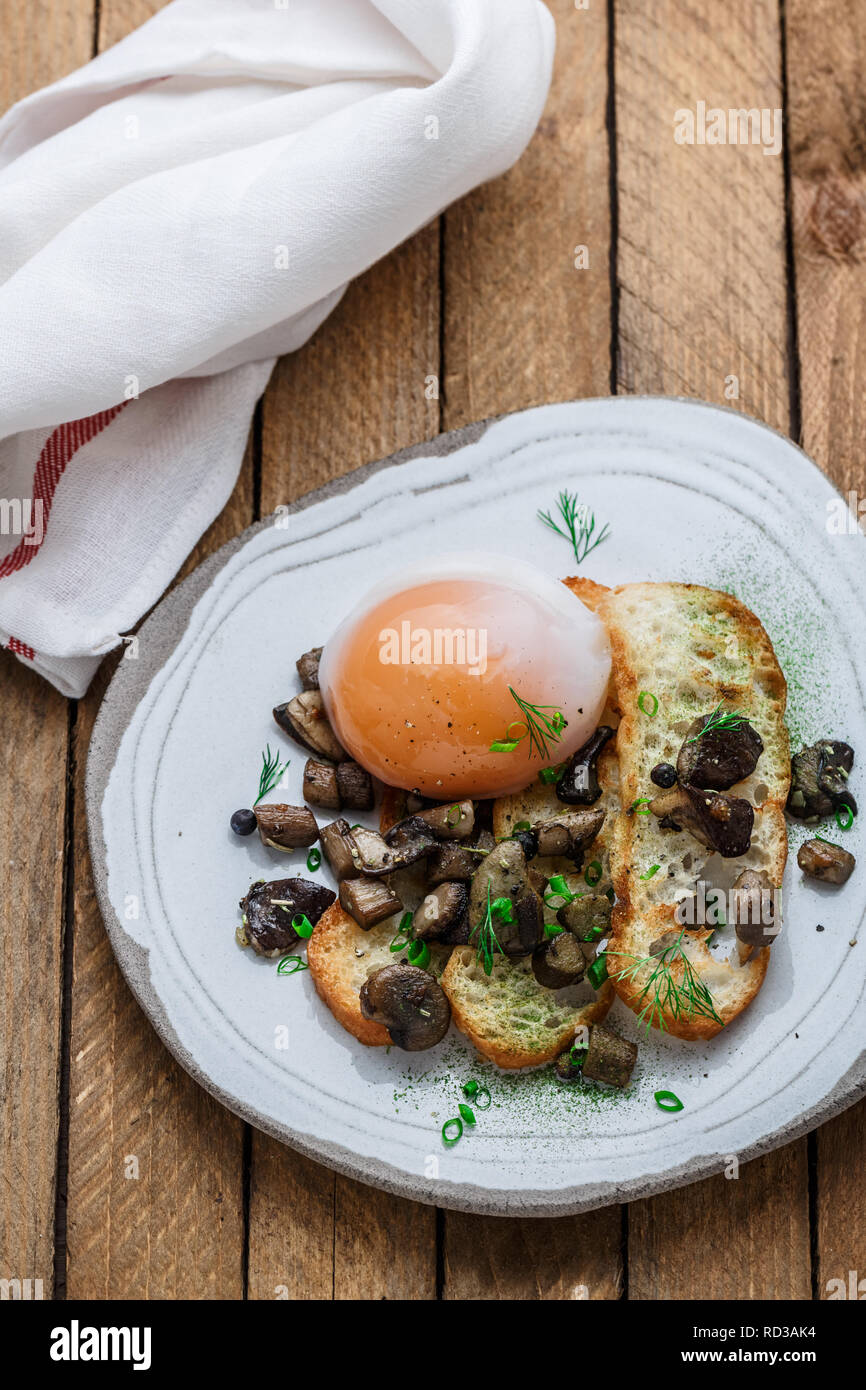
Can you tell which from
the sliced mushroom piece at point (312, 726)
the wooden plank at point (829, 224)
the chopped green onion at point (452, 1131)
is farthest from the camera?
the wooden plank at point (829, 224)

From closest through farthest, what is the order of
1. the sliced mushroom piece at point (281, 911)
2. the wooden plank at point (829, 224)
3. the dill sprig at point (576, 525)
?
the sliced mushroom piece at point (281, 911)
the dill sprig at point (576, 525)
the wooden plank at point (829, 224)

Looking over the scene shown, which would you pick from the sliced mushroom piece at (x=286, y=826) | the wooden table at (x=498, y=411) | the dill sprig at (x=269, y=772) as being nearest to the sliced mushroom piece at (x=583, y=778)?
the sliced mushroom piece at (x=286, y=826)

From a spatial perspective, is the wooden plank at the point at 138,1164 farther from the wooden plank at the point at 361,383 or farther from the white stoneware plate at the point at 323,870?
the wooden plank at the point at 361,383

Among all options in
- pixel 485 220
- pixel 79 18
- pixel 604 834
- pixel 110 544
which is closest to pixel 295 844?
pixel 604 834

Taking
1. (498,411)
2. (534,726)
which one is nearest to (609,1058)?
(534,726)

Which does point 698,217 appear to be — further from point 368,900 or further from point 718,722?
point 368,900

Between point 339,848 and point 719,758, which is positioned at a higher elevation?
point 719,758

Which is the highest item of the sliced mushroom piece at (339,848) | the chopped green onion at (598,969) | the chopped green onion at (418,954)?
the sliced mushroom piece at (339,848)
